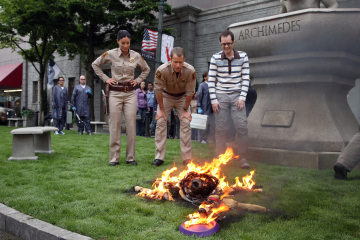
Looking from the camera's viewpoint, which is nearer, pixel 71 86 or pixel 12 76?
pixel 71 86

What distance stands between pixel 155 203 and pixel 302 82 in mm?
3534

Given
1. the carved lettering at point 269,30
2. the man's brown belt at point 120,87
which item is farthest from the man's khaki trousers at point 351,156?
the man's brown belt at point 120,87

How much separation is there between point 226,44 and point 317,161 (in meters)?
2.24

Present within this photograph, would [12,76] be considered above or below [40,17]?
below

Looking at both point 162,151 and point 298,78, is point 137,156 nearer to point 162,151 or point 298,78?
point 162,151

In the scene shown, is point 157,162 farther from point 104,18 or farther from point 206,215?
point 104,18

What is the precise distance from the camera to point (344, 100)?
6.02 meters

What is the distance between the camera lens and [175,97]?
5570 millimetres

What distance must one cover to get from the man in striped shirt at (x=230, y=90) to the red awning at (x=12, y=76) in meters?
29.8

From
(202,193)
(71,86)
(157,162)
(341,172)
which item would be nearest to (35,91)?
(71,86)

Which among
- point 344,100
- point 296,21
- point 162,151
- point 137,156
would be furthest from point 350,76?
point 137,156

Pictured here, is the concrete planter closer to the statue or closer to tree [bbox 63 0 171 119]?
tree [bbox 63 0 171 119]

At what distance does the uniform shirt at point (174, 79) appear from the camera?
5188 millimetres

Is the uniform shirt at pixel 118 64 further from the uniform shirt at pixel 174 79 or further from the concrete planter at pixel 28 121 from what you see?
the concrete planter at pixel 28 121
